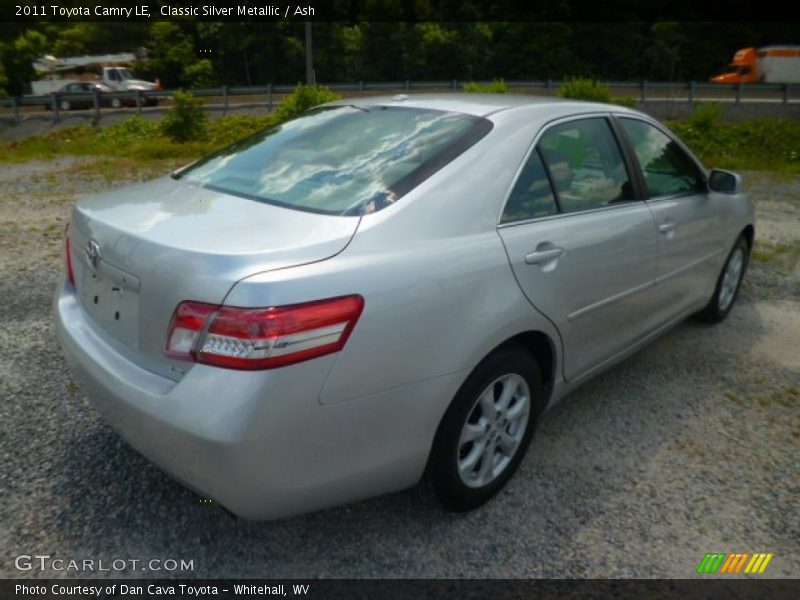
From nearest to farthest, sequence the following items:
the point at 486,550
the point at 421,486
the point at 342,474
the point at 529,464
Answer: the point at 342,474 → the point at 486,550 → the point at 421,486 → the point at 529,464

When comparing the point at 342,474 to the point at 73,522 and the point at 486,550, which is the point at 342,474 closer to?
the point at 486,550

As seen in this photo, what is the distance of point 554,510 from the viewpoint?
2670mm

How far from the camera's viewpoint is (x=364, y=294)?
2029 mm

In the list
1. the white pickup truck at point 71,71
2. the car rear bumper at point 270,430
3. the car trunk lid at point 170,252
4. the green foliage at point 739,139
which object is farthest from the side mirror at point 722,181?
the white pickup truck at point 71,71

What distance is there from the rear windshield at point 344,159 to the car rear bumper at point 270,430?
27.0 inches

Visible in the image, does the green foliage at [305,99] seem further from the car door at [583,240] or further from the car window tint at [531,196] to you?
the car window tint at [531,196]

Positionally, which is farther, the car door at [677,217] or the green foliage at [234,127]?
the green foliage at [234,127]

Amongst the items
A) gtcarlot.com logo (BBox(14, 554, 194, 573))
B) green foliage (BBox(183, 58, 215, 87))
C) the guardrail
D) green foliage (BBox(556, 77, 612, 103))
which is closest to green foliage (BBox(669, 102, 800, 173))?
green foliage (BBox(556, 77, 612, 103))

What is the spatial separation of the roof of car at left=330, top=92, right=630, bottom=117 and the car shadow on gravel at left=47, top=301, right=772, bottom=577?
159 cm

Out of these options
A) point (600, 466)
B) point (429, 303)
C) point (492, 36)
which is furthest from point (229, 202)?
point (492, 36)

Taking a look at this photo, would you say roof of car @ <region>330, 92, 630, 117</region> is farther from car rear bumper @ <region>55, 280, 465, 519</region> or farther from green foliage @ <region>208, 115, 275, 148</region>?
green foliage @ <region>208, 115, 275, 148</region>

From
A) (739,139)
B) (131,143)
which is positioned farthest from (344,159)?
(739,139)

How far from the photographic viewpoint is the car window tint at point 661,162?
3.53 meters

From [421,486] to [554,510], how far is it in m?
0.55
